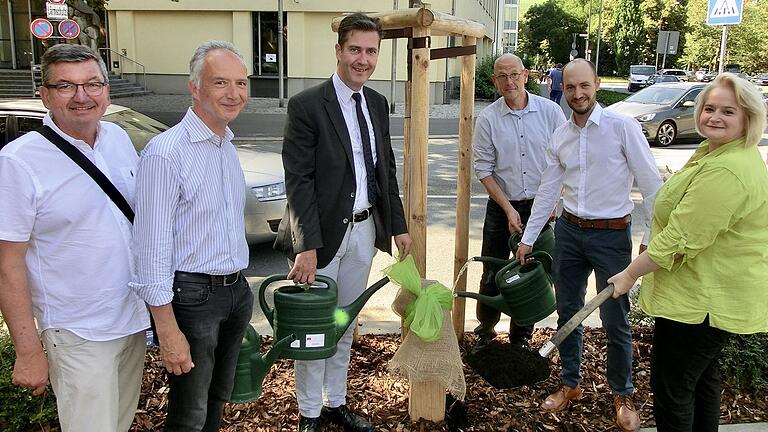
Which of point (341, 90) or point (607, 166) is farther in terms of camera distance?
point (607, 166)

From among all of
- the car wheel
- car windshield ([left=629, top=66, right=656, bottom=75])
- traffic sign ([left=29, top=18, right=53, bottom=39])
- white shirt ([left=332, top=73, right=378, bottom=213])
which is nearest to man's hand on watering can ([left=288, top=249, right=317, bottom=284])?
white shirt ([left=332, top=73, right=378, bottom=213])

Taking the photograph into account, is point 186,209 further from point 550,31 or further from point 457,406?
point 550,31

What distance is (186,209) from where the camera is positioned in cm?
208

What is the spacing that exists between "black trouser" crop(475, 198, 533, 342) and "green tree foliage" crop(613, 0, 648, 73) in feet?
219

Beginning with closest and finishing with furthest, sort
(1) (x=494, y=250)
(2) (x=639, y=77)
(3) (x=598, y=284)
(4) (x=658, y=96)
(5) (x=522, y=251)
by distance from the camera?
(3) (x=598, y=284), (5) (x=522, y=251), (1) (x=494, y=250), (4) (x=658, y=96), (2) (x=639, y=77)

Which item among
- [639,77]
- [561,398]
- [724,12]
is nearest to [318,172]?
[561,398]

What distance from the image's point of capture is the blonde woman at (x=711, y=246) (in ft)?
7.38

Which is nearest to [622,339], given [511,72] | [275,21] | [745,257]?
[745,257]

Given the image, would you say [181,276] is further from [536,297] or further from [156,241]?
[536,297]

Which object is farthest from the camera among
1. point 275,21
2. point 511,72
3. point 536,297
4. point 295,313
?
point 275,21

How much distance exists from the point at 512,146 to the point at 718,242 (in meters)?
1.66

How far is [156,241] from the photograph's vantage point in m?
1.98

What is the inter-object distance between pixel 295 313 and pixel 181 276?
66 cm

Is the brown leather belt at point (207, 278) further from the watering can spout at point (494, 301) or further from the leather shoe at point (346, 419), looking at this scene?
the watering can spout at point (494, 301)
